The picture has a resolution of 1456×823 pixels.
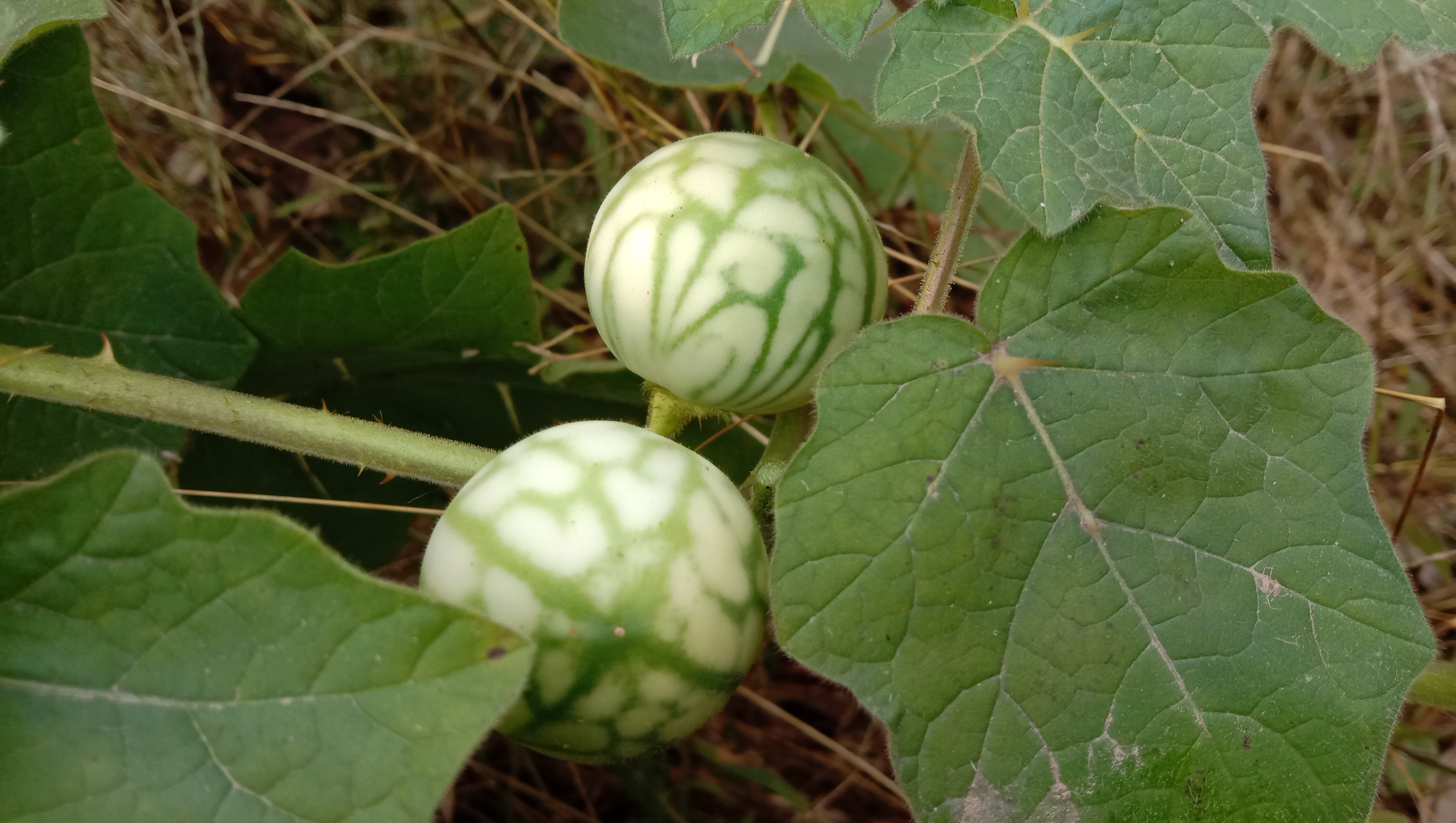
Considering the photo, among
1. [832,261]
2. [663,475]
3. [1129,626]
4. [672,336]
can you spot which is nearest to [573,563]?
[663,475]

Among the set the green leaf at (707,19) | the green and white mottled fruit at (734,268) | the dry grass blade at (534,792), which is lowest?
the dry grass blade at (534,792)

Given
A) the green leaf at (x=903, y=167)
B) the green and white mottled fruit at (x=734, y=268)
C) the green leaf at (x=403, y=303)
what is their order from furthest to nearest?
the green leaf at (x=903, y=167) → the green leaf at (x=403, y=303) → the green and white mottled fruit at (x=734, y=268)

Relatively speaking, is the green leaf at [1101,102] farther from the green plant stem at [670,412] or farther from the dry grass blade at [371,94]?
the dry grass blade at [371,94]

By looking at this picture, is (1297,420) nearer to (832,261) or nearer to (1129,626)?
(1129,626)


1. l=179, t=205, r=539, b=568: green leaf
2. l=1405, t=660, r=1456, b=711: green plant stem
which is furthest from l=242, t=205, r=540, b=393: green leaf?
l=1405, t=660, r=1456, b=711: green plant stem

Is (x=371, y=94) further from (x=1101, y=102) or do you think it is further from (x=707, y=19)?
(x=1101, y=102)

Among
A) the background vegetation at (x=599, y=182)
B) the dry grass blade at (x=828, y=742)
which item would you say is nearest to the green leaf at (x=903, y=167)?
the background vegetation at (x=599, y=182)

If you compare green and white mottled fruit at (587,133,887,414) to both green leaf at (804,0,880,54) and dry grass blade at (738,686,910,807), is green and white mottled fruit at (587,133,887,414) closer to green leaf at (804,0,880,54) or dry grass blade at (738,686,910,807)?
green leaf at (804,0,880,54)
